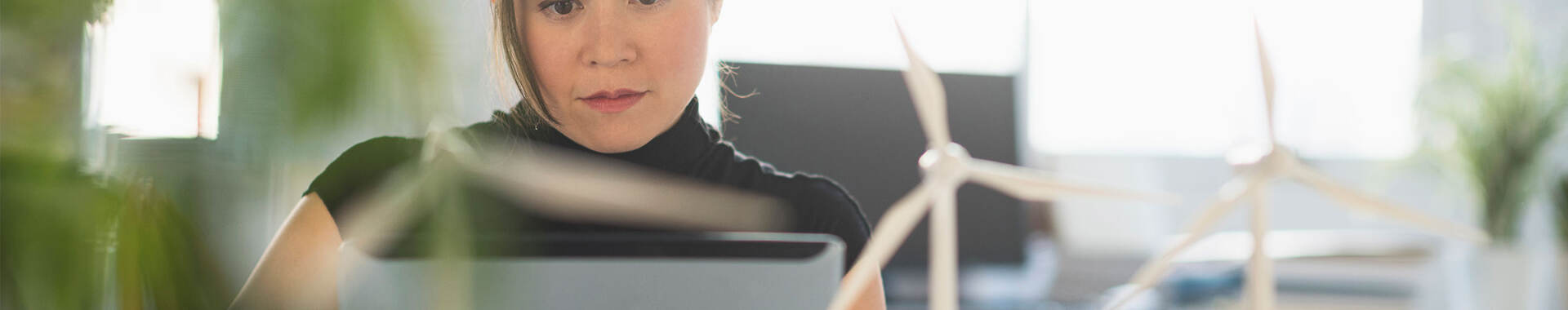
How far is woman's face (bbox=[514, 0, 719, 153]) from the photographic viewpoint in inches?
9.1

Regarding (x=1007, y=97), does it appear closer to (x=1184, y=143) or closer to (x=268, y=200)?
(x=268, y=200)

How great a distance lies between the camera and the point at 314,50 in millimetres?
122

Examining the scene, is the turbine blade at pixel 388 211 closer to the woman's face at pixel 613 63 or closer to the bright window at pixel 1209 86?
the woman's face at pixel 613 63

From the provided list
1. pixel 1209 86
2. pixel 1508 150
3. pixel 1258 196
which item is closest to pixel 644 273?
pixel 1258 196

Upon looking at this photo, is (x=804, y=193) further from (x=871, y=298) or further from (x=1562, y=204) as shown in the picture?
(x=1562, y=204)

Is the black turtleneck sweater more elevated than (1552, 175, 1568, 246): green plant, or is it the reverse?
(1552, 175, 1568, 246): green plant

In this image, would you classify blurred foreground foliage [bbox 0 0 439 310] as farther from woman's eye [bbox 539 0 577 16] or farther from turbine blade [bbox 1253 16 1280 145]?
turbine blade [bbox 1253 16 1280 145]

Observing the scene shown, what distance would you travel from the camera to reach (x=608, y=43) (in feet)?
0.78

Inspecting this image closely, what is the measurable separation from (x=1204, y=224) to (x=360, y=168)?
0.20m

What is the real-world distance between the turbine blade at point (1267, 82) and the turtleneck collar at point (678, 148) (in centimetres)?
17

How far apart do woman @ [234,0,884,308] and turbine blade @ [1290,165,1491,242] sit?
13 centimetres

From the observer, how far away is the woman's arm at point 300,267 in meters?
0.19

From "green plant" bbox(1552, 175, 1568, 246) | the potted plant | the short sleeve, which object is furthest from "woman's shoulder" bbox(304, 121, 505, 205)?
"green plant" bbox(1552, 175, 1568, 246)

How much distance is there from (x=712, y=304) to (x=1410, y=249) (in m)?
2.29
